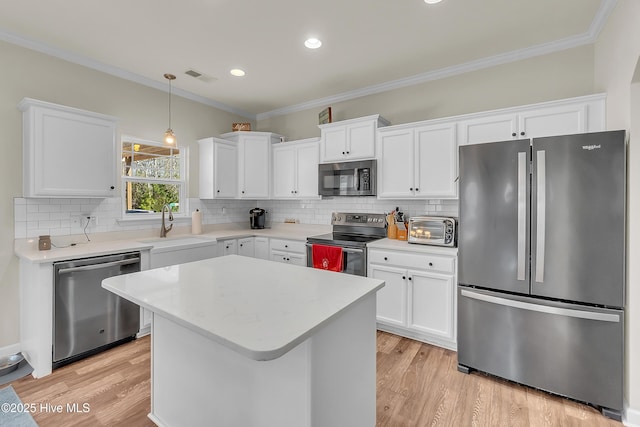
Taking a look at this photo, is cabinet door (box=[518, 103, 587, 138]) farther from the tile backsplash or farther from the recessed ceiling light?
the recessed ceiling light

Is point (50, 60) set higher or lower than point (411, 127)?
higher

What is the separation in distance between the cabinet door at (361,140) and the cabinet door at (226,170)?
1.70 m

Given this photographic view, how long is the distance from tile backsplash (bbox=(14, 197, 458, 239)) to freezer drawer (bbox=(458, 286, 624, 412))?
1.21 metres

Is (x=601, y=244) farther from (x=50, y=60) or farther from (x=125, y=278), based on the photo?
(x=50, y=60)

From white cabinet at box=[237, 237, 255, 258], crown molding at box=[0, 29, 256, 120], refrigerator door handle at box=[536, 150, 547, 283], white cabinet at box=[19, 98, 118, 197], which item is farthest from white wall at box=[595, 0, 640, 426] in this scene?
crown molding at box=[0, 29, 256, 120]

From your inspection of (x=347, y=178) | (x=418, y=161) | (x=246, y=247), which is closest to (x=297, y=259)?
(x=246, y=247)

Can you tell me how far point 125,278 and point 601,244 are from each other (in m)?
2.90

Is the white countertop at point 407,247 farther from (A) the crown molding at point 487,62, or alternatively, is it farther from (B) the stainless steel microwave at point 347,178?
(A) the crown molding at point 487,62

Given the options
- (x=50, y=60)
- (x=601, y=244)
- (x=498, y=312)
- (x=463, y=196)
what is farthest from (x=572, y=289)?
(x=50, y=60)

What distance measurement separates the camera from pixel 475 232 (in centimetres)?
238

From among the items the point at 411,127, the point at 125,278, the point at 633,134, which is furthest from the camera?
the point at 411,127

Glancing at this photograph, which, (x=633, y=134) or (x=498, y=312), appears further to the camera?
(x=498, y=312)

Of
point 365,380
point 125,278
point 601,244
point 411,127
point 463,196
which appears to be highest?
point 411,127

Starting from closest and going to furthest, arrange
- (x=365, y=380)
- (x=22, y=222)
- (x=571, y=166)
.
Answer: (x=365, y=380) < (x=571, y=166) < (x=22, y=222)
